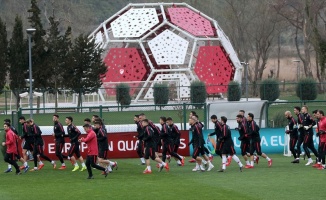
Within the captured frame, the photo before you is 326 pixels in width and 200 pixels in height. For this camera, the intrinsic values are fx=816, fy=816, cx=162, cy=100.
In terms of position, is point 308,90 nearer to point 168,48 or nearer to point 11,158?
point 168,48

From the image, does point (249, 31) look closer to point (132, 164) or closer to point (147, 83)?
point (147, 83)

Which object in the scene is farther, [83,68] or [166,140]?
[83,68]

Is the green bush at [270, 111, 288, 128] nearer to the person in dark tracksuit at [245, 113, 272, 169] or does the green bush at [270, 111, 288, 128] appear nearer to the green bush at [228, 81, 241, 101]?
the person in dark tracksuit at [245, 113, 272, 169]

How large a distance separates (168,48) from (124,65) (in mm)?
3272

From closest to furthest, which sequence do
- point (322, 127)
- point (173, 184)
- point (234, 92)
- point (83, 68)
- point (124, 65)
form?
point (173, 184), point (322, 127), point (83, 68), point (234, 92), point (124, 65)

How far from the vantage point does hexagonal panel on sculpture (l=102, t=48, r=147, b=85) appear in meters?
56.0

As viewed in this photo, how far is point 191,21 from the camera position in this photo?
59438mm

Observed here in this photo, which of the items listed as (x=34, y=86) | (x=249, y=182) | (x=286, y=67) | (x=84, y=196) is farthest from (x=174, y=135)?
(x=286, y=67)

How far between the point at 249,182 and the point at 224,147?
292cm

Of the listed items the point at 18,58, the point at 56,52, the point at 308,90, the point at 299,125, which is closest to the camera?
the point at 299,125

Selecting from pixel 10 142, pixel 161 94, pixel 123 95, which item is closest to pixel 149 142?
pixel 10 142

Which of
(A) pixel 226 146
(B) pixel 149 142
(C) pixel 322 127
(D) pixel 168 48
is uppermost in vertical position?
(D) pixel 168 48

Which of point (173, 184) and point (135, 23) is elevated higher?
point (135, 23)

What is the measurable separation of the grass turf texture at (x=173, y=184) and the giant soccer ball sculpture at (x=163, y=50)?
31.0m
